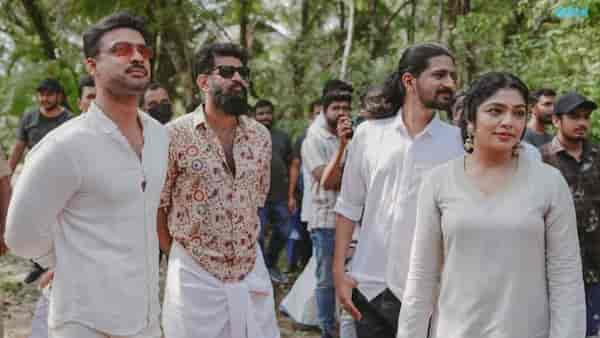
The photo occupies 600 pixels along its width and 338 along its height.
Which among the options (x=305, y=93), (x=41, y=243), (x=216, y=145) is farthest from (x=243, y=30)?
(x=41, y=243)

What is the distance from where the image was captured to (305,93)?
17109 millimetres

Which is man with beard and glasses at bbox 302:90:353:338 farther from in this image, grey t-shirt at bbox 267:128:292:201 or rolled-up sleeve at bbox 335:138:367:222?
grey t-shirt at bbox 267:128:292:201

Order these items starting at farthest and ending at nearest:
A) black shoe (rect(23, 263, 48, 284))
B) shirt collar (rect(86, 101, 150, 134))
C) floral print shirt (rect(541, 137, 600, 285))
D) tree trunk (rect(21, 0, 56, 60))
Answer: tree trunk (rect(21, 0, 56, 60)) → black shoe (rect(23, 263, 48, 284)) → floral print shirt (rect(541, 137, 600, 285)) → shirt collar (rect(86, 101, 150, 134))

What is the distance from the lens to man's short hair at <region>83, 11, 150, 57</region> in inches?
142

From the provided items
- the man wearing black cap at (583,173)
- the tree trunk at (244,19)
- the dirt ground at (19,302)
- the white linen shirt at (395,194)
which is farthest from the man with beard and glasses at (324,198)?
the tree trunk at (244,19)

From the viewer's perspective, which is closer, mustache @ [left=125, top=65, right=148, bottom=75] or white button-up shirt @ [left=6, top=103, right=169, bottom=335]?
white button-up shirt @ [left=6, top=103, right=169, bottom=335]

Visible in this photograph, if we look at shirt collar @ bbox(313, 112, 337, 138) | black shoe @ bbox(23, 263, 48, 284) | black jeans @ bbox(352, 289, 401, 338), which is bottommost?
black shoe @ bbox(23, 263, 48, 284)

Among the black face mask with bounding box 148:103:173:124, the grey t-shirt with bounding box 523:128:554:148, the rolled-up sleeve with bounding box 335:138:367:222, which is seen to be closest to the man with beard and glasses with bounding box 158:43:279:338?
the rolled-up sleeve with bounding box 335:138:367:222

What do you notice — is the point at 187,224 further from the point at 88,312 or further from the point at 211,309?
the point at 88,312

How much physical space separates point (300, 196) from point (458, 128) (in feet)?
20.4

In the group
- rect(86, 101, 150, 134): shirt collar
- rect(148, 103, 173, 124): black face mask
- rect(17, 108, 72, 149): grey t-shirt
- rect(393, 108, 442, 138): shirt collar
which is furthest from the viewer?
rect(17, 108, 72, 149): grey t-shirt

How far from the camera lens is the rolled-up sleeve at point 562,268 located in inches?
124

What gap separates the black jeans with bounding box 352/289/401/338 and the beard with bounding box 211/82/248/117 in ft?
3.97

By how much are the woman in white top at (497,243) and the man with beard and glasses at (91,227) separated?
47.4 inches
